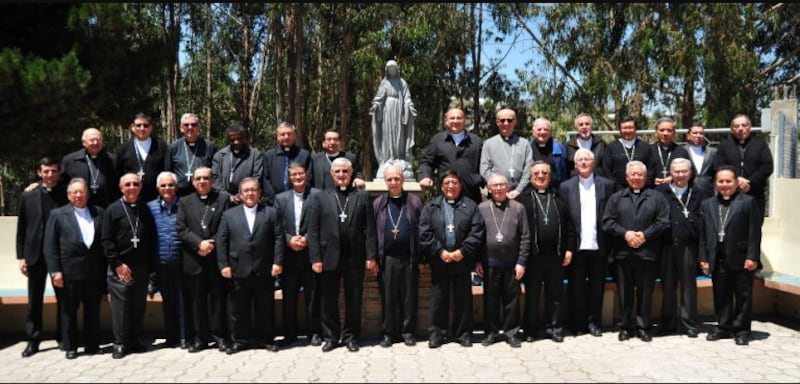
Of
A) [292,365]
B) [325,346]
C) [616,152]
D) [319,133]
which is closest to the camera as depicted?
[292,365]

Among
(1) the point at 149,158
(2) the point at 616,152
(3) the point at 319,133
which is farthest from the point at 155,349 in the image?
(3) the point at 319,133

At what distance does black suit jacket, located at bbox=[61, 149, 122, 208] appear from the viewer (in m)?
6.79

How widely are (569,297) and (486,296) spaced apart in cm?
91

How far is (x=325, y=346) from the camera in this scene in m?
6.36

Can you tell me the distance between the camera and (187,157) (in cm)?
715

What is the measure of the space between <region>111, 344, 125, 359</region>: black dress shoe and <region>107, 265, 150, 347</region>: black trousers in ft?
0.12

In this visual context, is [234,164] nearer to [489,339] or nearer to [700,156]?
[489,339]

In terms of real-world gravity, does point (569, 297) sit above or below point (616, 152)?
below

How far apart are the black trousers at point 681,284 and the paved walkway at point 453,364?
215mm

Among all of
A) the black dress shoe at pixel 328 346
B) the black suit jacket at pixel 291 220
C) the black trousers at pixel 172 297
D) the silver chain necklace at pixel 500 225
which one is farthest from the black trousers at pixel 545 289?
the black trousers at pixel 172 297

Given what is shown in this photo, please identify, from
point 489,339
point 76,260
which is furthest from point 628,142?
point 76,260

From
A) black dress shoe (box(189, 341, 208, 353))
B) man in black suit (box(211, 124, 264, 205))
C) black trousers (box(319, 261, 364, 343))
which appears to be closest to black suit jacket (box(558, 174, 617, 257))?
black trousers (box(319, 261, 364, 343))

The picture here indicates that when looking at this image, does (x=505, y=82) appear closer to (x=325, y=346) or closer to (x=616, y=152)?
(x=616, y=152)

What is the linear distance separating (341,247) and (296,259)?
17.3 inches
